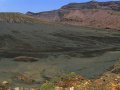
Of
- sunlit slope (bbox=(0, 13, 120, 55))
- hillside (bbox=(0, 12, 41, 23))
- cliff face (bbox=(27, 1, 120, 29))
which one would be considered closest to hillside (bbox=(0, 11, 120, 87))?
sunlit slope (bbox=(0, 13, 120, 55))

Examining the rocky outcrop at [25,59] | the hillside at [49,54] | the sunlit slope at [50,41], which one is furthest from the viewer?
the sunlit slope at [50,41]

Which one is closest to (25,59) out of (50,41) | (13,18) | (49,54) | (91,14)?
(49,54)

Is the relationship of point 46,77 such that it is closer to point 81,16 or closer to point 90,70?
point 90,70

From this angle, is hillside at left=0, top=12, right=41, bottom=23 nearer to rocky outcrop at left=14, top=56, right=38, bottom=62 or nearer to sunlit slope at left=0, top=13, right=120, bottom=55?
sunlit slope at left=0, top=13, right=120, bottom=55

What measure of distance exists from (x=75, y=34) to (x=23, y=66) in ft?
39.3

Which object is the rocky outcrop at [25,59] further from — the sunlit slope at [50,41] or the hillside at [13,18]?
the hillside at [13,18]

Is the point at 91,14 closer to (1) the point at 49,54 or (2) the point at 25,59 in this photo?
(1) the point at 49,54

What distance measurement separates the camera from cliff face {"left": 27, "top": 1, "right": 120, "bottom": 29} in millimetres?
38781

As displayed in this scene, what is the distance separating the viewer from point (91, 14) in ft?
134

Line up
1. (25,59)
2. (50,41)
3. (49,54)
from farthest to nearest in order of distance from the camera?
(50,41)
(49,54)
(25,59)

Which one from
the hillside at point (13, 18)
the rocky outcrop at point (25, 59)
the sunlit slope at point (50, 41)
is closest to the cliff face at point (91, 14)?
the hillside at point (13, 18)

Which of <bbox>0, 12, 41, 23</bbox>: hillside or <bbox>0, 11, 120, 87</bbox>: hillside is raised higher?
<bbox>0, 12, 41, 23</bbox>: hillside

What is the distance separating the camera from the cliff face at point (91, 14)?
1527 inches

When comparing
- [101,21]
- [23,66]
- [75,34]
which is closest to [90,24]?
[101,21]
